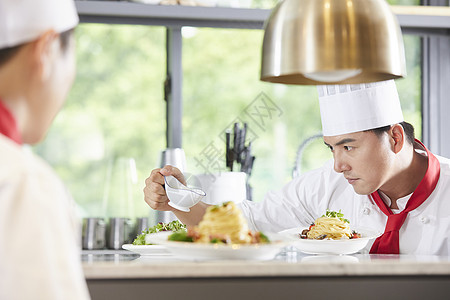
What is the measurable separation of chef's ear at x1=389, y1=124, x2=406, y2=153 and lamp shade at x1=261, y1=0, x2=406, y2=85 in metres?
→ 1.08

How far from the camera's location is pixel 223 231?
154 cm

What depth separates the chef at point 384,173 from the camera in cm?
241

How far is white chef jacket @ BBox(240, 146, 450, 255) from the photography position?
7.92ft

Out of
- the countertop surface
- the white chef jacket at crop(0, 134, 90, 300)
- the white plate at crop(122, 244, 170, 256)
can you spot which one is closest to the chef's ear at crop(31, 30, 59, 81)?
the white chef jacket at crop(0, 134, 90, 300)

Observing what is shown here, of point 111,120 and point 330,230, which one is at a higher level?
point 111,120

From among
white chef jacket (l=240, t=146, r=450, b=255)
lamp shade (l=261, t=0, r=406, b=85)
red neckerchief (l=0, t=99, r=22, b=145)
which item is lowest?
white chef jacket (l=240, t=146, r=450, b=255)

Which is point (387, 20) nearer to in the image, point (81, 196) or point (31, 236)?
point (31, 236)

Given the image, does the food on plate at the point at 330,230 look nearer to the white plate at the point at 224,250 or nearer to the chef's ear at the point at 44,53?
the white plate at the point at 224,250

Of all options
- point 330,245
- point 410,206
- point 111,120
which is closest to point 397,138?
point 410,206

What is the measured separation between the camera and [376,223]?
261 cm

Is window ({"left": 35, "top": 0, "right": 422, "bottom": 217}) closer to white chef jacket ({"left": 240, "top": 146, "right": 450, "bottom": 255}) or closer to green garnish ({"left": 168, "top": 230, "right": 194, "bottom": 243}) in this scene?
white chef jacket ({"left": 240, "top": 146, "right": 450, "bottom": 255})

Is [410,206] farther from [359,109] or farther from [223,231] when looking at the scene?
[223,231]

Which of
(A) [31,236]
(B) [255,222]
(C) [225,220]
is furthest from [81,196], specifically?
(A) [31,236]

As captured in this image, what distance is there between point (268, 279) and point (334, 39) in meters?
0.58
